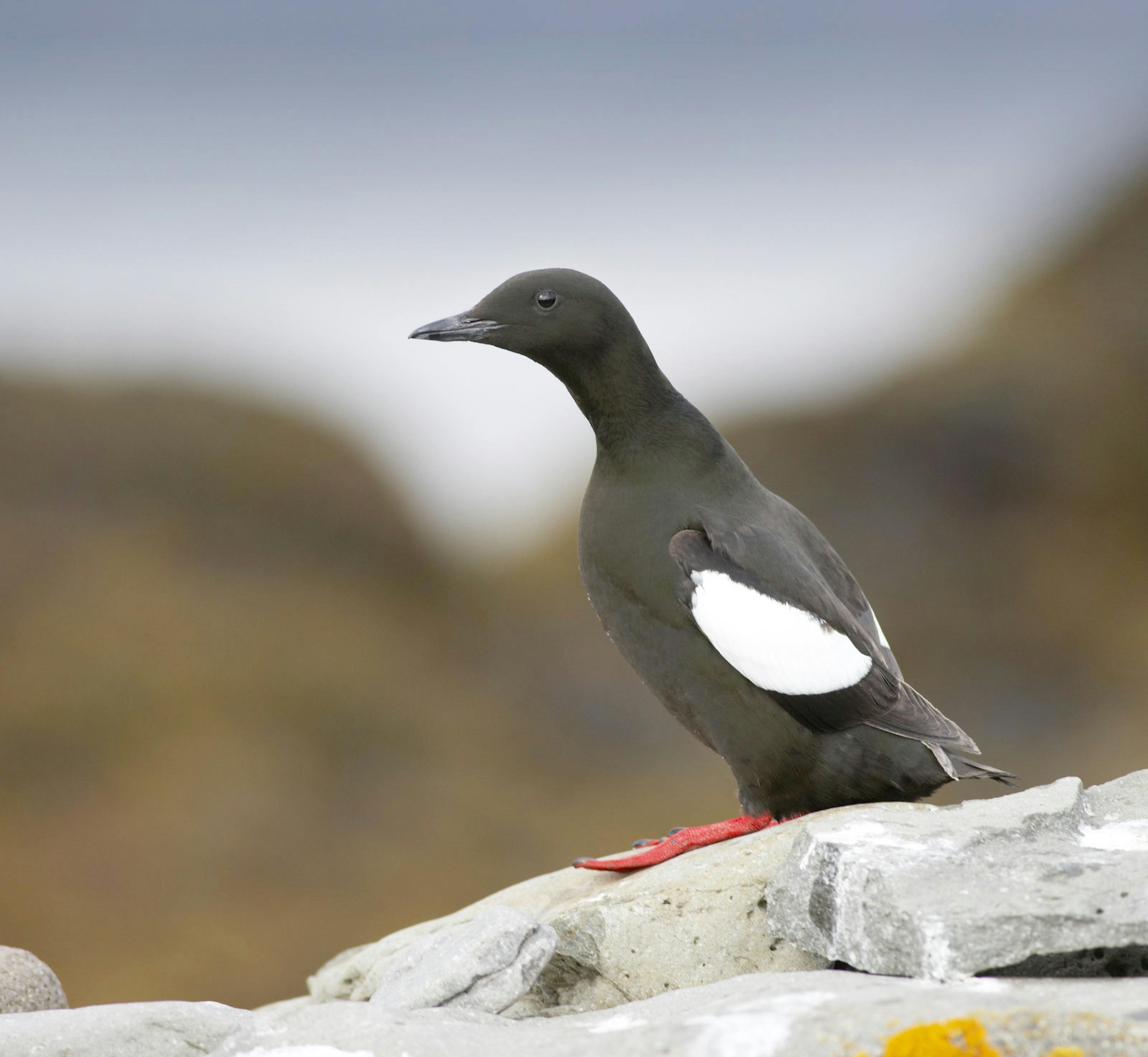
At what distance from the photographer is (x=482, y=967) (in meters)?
4.01

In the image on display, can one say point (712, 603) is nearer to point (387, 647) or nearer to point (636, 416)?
point (636, 416)

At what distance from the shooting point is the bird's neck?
5.23 metres

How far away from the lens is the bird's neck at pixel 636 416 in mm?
5227

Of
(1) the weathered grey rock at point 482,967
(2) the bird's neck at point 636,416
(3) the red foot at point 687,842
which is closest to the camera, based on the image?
(1) the weathered grey rock at point 482,967

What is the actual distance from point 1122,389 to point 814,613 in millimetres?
14846

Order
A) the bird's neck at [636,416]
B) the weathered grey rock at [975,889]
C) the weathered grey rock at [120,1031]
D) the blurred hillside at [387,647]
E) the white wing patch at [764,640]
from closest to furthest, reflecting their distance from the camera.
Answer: the weathered grey rock at [975,889] → the weathered grey rock at [120,1031] → the white wing patch at [764,640] → the bird's neck at [636,416] → the blurred hillside at [387,647]

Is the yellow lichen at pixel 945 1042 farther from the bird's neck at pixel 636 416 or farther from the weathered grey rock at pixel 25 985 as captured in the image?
the weathered grey rock at pixel 25 985

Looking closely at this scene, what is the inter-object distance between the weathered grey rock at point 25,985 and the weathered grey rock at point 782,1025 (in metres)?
1.90

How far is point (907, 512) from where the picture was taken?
57.2ft

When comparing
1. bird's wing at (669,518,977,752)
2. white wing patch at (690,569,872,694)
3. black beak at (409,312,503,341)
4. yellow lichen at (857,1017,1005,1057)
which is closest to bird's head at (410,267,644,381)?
black beak at (409,312,503,341)

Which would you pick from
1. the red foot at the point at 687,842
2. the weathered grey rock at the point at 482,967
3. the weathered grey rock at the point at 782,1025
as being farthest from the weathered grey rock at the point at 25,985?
the red foot at the point at 687,842

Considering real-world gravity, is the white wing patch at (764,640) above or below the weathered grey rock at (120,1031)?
above

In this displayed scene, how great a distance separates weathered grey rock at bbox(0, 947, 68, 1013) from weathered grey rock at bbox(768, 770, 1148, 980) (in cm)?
308

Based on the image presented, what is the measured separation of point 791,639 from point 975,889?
1509 millimetres
